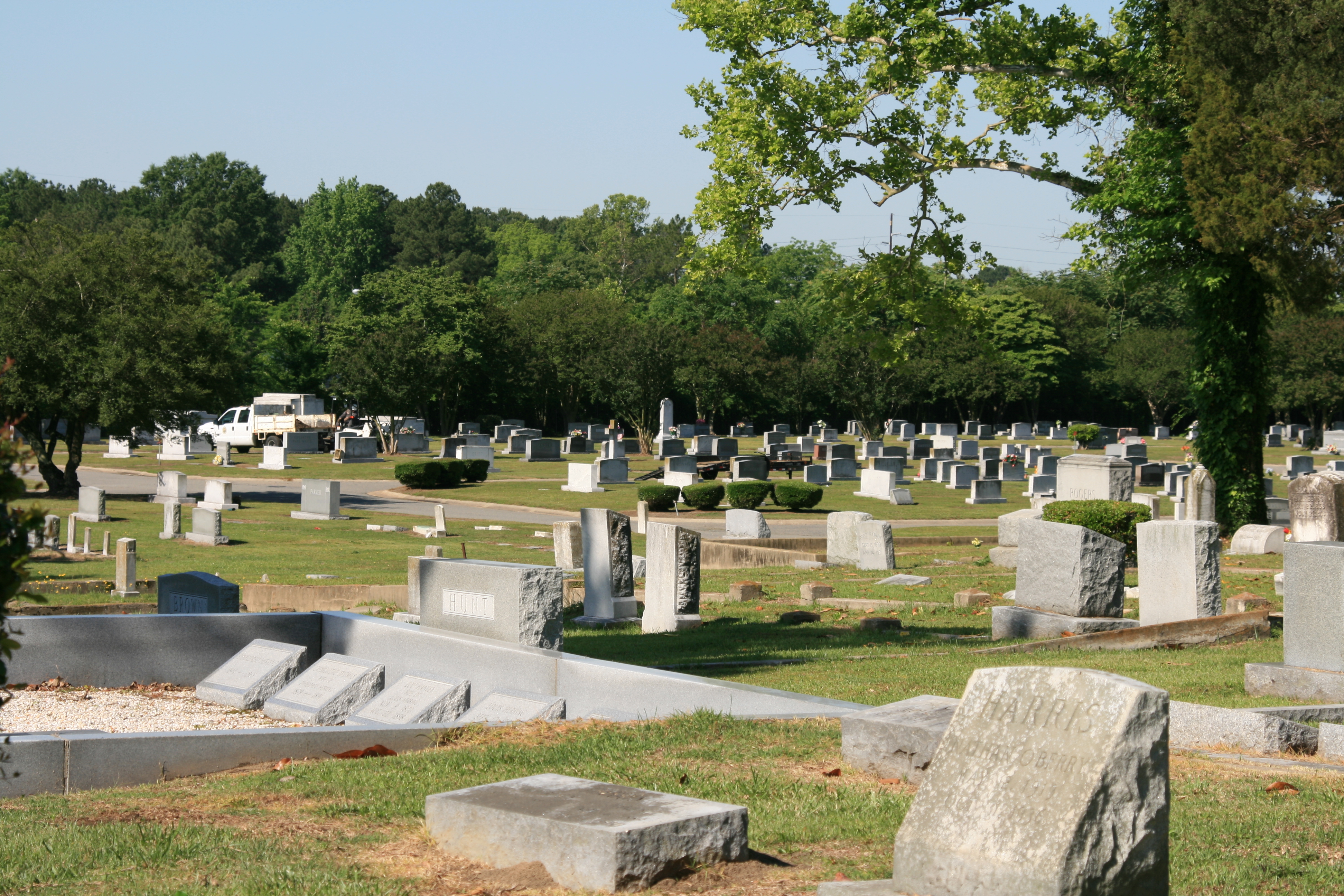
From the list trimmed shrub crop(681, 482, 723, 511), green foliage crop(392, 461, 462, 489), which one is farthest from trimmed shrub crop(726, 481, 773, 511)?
green foliage crop(392, 461, 462, 489)

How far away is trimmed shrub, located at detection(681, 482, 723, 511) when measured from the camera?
31609 mm

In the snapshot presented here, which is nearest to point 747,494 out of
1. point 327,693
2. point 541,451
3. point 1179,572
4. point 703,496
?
point 703,496

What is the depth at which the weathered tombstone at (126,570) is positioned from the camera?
1622 centimetres

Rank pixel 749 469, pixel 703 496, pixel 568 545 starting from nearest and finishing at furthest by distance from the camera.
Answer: pixel 568 545
pixel 703 496
pixel 749 469

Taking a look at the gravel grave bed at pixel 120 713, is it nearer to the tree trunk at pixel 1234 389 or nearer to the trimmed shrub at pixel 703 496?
the tree trunk at pixel 1234 389

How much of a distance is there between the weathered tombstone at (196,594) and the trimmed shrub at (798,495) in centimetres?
2115

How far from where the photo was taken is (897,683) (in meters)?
9.63

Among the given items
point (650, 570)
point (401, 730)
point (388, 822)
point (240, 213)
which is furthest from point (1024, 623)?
point (240, 213)

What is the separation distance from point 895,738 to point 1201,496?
19.0m

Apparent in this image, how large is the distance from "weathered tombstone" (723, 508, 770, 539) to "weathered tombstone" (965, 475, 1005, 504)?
1296 centimetres

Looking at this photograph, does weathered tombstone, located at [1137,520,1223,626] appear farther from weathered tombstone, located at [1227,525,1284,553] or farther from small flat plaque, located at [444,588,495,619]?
weathered tombstone, located at [1227,525,1284,553]

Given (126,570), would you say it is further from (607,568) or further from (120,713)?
(120,713)

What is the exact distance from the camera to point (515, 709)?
8453 millimetres

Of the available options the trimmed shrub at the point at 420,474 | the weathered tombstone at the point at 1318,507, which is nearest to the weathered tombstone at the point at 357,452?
the trimmed shrub at the point at 420,474
